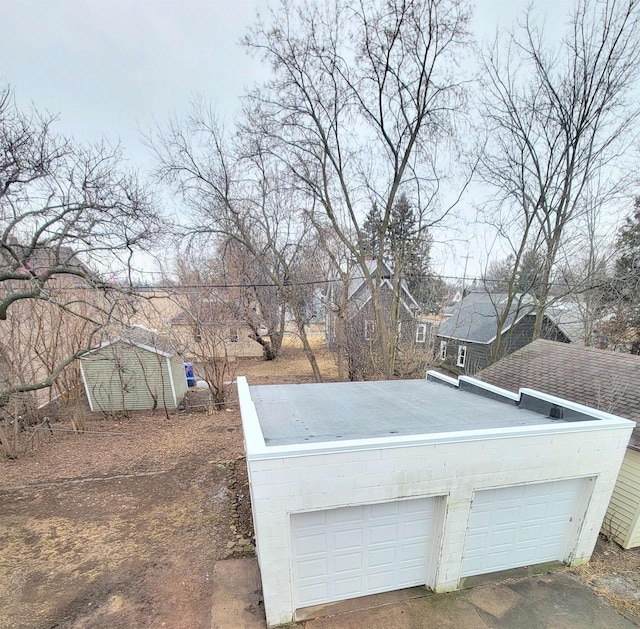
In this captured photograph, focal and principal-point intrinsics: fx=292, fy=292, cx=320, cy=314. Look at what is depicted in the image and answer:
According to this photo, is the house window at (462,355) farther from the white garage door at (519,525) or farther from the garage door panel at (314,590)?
the garage door panel at (314,590)

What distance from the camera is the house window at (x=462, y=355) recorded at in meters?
21.1

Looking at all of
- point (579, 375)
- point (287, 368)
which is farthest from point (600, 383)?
point (287, 368)

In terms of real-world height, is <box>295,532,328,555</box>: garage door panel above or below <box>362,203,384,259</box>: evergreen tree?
below

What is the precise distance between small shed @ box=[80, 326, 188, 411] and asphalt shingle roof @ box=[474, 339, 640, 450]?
12143 millimetres

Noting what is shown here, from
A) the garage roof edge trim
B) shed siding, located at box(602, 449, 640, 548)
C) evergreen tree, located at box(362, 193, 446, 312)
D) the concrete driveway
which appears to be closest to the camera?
the garage roof edge trim

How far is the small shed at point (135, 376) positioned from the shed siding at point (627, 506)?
13159mm

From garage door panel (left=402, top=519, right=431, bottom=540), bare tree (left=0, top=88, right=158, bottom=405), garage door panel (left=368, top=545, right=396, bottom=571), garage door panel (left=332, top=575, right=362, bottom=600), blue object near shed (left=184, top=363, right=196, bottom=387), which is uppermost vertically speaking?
bare tree (left=0, top=88, right=158, bottom=405)

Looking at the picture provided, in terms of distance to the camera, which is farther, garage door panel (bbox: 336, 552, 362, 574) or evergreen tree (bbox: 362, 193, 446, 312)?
evergreen tree (bbox: 362, 193, 446, 312)

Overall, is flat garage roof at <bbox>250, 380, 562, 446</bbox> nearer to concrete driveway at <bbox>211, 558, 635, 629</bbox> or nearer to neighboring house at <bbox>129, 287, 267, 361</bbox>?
concrete driveway at <bbox>211, 558, 635, 629</bbox>

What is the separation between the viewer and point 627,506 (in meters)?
5.66

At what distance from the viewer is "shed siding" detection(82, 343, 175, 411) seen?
11656 mm

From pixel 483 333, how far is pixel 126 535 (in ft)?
68.0

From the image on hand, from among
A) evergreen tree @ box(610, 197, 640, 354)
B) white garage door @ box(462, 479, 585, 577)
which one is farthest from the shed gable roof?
evergreen tree @ box(610, 197, 640, 354)

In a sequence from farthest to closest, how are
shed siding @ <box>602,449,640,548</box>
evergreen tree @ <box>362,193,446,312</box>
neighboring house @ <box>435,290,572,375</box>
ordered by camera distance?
1. neighboring house @ <box>435,290,572,375</box>
2. evergreen tree @ <box>362,193,446,312</box>
3. shed siding @ <box>602,449,640,548</box>
